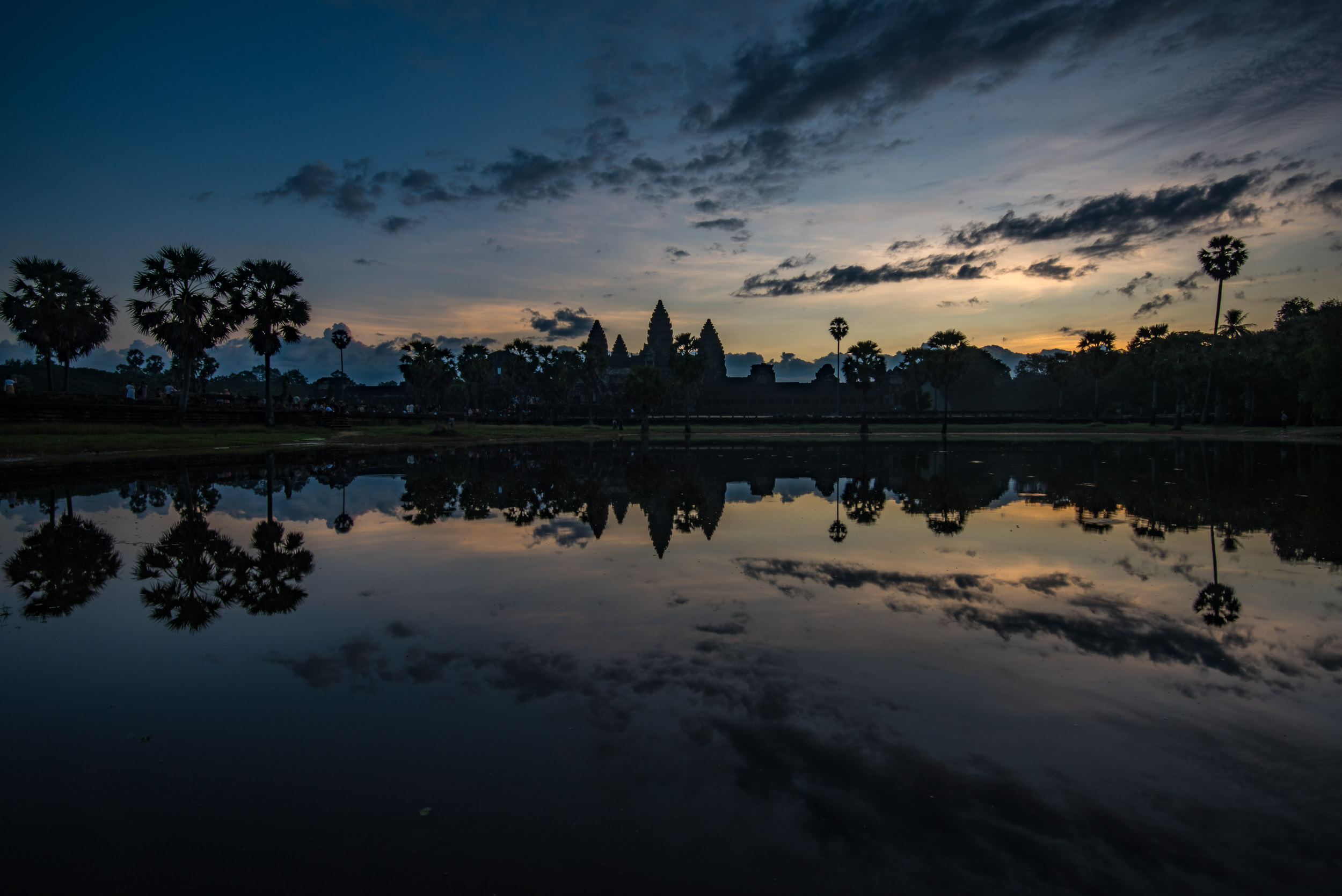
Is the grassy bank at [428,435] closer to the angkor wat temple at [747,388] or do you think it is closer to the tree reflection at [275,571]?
the tree reflection at [275,571]

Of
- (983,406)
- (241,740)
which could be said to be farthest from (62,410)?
(983,406)

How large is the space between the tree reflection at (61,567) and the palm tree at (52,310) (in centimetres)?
5047

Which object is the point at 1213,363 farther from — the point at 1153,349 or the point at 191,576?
the point at 191,576

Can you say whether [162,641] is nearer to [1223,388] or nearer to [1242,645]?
[1242,645]

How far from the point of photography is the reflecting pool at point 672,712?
3.44m

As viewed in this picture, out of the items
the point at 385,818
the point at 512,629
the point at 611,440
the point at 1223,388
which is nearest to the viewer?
the point at 385,818

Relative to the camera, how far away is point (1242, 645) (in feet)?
21.2

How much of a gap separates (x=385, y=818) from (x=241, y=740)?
1.60 meters

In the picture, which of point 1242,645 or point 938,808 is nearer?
point 938,808

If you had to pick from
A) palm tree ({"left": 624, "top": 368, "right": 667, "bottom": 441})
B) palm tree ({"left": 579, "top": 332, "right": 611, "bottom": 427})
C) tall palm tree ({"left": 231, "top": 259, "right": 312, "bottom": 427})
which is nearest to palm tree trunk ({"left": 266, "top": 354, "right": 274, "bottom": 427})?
tall palm tree ({"left": 231, "top": 259, "right": 312, "bottom": 427})

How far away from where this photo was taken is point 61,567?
973cm

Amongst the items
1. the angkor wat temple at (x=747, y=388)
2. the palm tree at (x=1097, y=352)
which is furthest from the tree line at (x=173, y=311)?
the palm tree at (x=1097, y=352)

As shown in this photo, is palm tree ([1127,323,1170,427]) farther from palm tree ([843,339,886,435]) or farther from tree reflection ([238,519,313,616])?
tree reflection ([238,519,313,616])

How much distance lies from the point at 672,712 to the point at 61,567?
31.8ft
